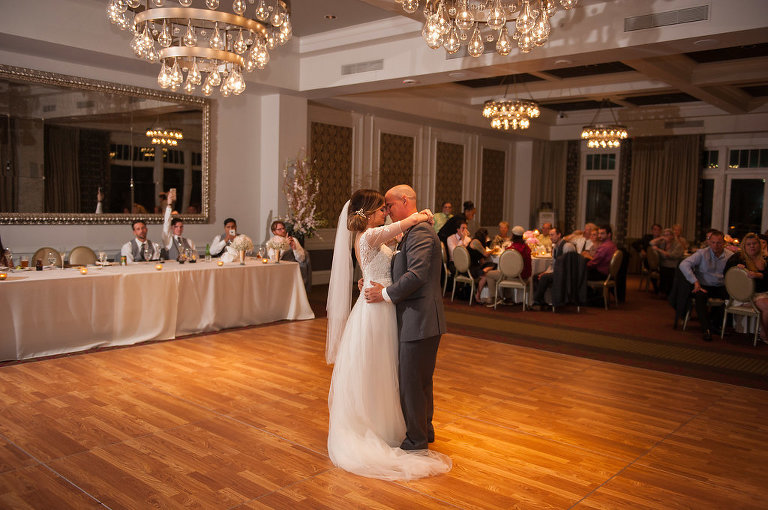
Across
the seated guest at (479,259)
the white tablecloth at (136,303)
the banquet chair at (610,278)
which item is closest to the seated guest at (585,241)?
the banquet chair at (610,278)

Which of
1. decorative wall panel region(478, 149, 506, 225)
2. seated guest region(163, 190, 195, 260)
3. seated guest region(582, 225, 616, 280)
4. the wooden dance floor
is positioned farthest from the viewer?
decorative wall panel region(478, 149, 506, 225)

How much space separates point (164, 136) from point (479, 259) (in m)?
5.25

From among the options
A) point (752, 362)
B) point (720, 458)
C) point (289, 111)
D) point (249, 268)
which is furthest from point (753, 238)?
point (289, 111)

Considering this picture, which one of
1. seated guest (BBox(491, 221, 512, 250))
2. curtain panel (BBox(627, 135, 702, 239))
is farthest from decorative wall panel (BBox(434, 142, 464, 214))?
curtain panel (BBox(627, 135, 702, 239))

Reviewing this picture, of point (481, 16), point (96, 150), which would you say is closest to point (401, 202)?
point (481, 16)

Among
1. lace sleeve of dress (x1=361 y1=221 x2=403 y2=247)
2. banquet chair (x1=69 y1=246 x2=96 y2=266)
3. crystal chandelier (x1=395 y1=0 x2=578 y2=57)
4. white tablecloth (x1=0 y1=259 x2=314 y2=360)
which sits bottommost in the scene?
white tablecloth (x1=0 y1=259 x2=314 y2=360)

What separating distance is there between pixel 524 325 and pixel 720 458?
4.48 m

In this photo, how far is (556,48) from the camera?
7.46m

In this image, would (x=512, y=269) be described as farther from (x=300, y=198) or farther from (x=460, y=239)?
(x=300, y=198)

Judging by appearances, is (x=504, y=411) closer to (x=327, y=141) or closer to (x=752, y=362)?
(x=752, y=362)

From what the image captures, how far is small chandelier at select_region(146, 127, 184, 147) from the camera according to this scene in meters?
9.20

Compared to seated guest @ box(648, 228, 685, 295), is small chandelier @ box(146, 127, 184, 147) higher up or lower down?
higher up

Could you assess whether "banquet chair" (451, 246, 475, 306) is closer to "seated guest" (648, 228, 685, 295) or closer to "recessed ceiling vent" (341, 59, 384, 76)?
"recessed ceiling vent" (341, 59, 384, 76)

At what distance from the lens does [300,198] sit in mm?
10445
